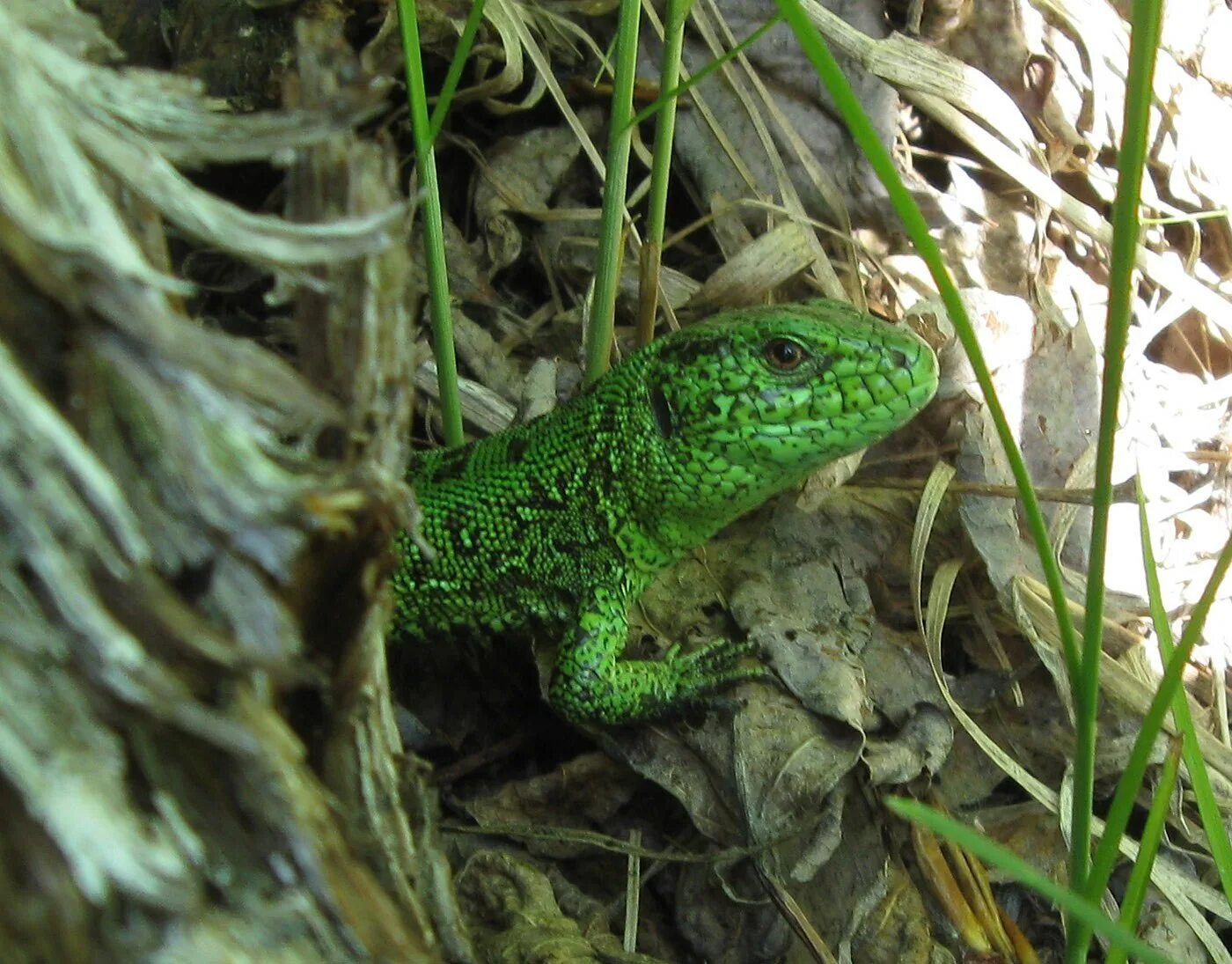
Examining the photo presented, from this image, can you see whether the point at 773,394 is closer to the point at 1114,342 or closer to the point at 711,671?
the point at 711,671

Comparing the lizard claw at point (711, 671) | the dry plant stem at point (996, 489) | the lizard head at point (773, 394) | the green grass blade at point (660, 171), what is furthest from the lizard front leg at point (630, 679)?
the green grass blade at point (660, 171)

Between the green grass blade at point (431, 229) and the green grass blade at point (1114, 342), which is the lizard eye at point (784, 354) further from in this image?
the green grass blade at point (1114, 342)

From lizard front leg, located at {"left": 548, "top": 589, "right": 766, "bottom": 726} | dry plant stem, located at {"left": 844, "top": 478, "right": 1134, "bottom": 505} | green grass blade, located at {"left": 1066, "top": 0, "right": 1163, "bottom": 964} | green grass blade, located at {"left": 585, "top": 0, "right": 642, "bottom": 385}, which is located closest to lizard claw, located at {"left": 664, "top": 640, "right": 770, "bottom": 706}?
lizard front leg, located at {"left": 548, "top": 589, "right": 766, "bottom": 726}

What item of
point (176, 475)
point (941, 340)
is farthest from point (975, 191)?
point (176, 475)

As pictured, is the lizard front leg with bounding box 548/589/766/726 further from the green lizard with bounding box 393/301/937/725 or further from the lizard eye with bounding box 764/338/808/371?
the lizard eye with bounding box 764/338/808/371

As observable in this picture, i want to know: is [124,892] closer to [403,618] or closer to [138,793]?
[138,793]

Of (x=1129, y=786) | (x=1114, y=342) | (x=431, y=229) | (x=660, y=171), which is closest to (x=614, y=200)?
(x=660, y=171)
